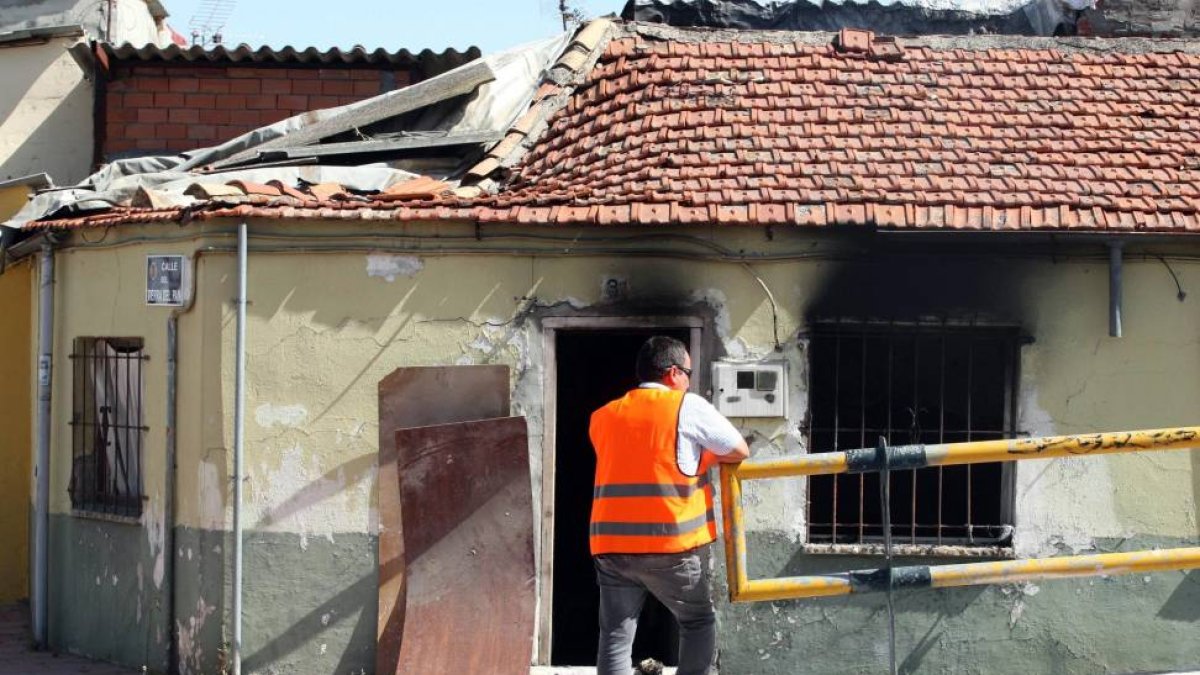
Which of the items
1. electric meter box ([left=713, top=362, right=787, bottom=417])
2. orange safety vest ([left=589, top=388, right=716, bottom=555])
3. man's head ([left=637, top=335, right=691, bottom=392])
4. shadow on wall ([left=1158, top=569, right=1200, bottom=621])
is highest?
man's head ([left=637, top=335, right=691, bottom=392])

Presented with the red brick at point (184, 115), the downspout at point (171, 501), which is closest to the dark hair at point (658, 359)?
the downspout at point (171, 501)

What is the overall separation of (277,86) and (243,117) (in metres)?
0.36

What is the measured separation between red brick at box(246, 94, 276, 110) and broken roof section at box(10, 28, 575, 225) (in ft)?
4.67

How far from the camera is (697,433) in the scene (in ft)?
19.4

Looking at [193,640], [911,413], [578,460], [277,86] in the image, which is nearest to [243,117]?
[277,86]

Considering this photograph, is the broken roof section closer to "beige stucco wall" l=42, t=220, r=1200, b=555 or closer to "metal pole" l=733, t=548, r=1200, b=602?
"beige stucco wall" l=42, t=220, r=1200, b=555

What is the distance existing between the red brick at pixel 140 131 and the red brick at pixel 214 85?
498mm

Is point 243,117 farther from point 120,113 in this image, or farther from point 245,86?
point 120,113

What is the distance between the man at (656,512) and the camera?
593 centimetres

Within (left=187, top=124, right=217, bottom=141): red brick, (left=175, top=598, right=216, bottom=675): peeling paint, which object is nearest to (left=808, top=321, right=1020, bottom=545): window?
(left=175, top=598, right=216, bottom=675): peeling paint

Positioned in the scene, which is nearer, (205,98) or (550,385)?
(550,385)

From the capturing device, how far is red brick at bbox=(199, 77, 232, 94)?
11.2 m

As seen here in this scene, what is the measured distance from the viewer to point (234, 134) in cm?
1112

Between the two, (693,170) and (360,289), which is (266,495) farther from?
(693,170)
